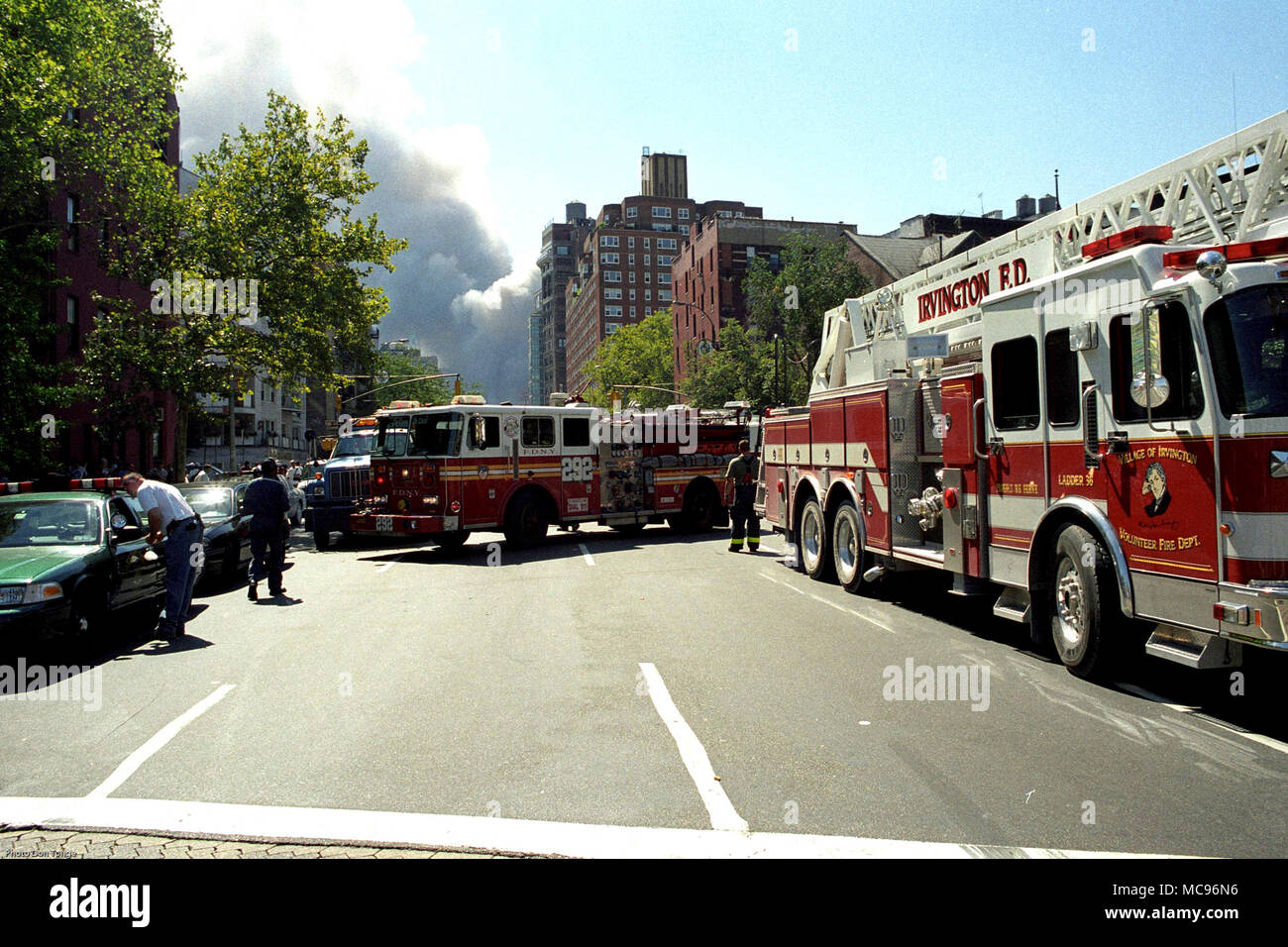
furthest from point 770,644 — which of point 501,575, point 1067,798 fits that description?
point 501,575

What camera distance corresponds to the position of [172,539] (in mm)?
9492

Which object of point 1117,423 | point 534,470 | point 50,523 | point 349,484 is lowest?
point 50,523

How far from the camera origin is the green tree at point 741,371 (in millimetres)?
50906

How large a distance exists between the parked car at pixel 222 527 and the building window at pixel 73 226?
1015 inches

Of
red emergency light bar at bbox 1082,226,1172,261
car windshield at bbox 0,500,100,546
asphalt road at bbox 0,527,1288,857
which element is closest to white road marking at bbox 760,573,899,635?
asphalt road at bbox 0,527,1288,857

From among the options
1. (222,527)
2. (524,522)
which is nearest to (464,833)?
(222,527)

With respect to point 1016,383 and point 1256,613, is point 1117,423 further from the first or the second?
point 1256,613

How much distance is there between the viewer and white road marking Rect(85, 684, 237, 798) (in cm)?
485

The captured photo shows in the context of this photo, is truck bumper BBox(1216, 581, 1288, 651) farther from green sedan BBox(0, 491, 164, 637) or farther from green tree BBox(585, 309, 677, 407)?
green tree BBox(585, 309, 677, 407)

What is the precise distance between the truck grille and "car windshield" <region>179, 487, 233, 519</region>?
15.7 feet

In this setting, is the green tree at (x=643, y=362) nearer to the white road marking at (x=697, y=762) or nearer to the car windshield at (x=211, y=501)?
the car windshield at (x=211, y=501)

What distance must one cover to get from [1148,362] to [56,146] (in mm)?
26097
